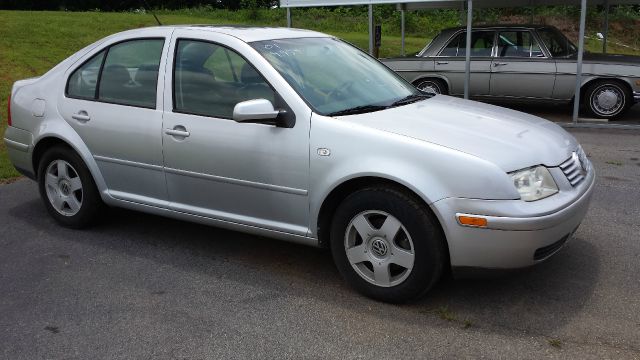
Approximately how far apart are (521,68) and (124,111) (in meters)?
7.96

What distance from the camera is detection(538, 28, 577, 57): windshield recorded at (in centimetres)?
1083

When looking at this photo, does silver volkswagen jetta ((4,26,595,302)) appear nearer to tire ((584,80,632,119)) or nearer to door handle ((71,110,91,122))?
door handle ((71,110,91,122))

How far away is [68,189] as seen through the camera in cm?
521

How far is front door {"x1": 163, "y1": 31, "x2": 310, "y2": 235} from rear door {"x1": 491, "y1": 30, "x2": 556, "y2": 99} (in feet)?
25.2

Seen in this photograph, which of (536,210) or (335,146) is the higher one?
(335,146)

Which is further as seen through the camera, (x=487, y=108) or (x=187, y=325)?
(x=487, y=108)

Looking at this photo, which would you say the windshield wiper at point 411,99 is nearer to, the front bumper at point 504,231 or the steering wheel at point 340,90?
the steering wheel at point 340,90

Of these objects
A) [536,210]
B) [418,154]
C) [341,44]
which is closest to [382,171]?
[418,154]

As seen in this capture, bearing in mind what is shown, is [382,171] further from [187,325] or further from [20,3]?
[20,3]

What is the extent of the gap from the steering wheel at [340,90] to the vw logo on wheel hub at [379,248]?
103 centimetres

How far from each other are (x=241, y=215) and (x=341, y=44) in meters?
1.66

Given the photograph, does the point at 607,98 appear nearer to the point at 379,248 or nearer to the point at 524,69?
the point at 524,69

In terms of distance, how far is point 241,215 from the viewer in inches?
168

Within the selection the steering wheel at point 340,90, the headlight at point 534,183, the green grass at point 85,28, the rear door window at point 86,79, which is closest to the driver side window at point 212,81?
the steering wheel at point 340,90
